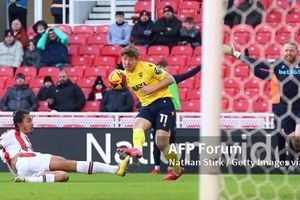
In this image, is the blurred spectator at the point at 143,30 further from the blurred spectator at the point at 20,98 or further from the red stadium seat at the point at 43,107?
the blurred spectator at the point at 20,98

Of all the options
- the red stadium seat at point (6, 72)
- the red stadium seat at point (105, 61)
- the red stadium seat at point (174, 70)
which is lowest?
the red stadium seat at point (6, 72)

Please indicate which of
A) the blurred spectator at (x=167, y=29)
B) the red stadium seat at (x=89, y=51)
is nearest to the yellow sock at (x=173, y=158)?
the blurred spectator at (x=167, y=29)

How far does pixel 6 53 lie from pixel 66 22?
276 cm

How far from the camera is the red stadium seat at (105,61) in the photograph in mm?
17270

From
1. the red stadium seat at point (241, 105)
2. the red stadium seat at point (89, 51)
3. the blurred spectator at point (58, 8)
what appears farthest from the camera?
the blurred spectator at point (58, 8)

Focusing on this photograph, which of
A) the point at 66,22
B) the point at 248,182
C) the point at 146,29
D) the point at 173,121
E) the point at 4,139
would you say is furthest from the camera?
the point at 66,22

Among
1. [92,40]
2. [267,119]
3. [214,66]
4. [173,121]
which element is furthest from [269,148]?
[214,66]

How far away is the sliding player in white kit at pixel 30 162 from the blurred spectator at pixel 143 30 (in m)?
6.48

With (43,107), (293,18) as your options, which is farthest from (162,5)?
(293,18)

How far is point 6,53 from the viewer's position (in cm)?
1755

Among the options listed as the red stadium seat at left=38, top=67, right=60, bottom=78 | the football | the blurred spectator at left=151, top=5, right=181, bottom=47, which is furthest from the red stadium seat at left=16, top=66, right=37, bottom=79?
the football

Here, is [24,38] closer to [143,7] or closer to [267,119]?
[143,7]

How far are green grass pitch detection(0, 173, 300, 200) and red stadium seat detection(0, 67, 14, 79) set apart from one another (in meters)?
6.14

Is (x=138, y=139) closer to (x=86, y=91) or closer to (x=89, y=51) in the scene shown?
(x=86, y=91)
